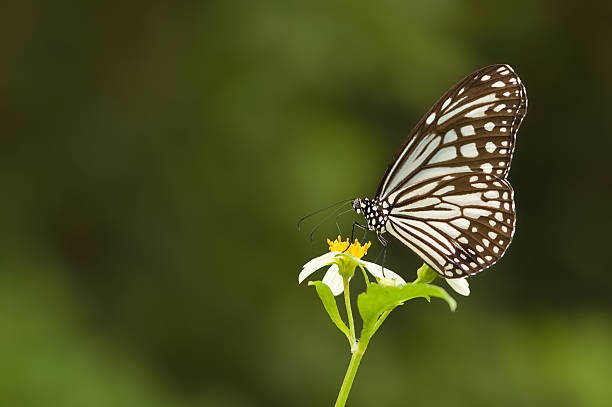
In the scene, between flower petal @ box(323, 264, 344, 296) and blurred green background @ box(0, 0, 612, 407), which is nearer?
flower petal @ box(323, 264, 344, 296)

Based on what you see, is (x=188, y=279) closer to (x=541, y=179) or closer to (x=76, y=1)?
(x=76, y=1)

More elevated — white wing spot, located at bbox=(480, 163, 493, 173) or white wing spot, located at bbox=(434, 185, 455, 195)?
white wing spot, located at bbox=(480, 163, 493, 173)

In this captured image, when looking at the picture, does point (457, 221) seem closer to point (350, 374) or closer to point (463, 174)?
Answer: point (463, 174)

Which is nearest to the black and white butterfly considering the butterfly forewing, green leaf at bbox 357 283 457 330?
the butterfly forewing

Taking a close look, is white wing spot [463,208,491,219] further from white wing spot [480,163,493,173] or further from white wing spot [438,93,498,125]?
white wing spot [438,93,498,125]

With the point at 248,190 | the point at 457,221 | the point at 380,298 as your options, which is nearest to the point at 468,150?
the point at 457,221
